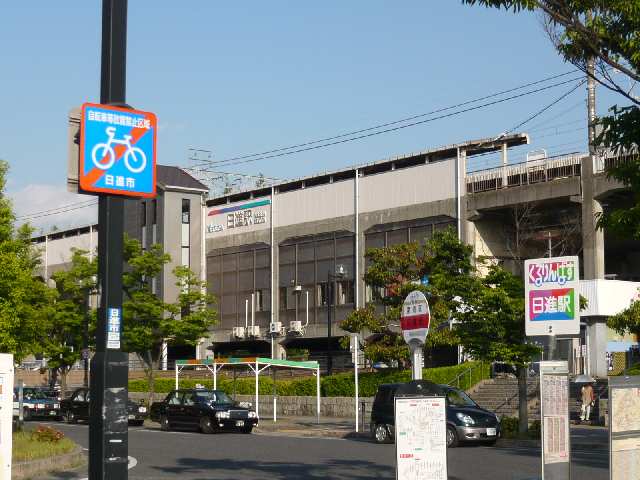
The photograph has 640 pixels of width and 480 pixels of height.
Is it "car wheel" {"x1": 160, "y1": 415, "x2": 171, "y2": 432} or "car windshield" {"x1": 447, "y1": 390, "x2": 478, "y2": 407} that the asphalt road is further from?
"car wheel" {"x1": 160, "y1": 415, "x2": 171, "y2": 432}

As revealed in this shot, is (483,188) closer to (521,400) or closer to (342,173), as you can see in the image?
(342,173)

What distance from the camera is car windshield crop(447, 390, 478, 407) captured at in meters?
28.9

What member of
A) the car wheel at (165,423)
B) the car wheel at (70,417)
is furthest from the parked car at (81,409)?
the car wheel at (165,423)

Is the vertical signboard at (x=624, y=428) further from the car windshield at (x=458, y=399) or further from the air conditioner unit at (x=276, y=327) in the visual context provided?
the air conditioner unit at (x=276, y=327)

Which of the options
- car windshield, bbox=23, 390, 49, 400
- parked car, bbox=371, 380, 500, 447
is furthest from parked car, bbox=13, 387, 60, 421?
parked car, bbox=371, 380, 500, 447

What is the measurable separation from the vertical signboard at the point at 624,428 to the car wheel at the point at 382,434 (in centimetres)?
1717

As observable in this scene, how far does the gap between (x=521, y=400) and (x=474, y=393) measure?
553 inches

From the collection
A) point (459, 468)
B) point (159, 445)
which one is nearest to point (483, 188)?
point (159, 445)

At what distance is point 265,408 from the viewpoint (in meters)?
51.8

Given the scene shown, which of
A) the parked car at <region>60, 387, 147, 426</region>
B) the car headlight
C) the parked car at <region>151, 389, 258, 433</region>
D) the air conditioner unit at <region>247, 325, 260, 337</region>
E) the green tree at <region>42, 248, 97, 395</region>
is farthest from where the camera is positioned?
the air conditioner unit at <region>247, 325, 260, 337</region>

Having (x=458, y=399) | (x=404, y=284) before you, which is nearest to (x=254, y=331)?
(x=404, y=284)

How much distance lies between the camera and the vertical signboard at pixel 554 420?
13359 mm

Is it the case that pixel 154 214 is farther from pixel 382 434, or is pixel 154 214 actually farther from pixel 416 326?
pixel 416 326

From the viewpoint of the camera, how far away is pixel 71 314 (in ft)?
193
